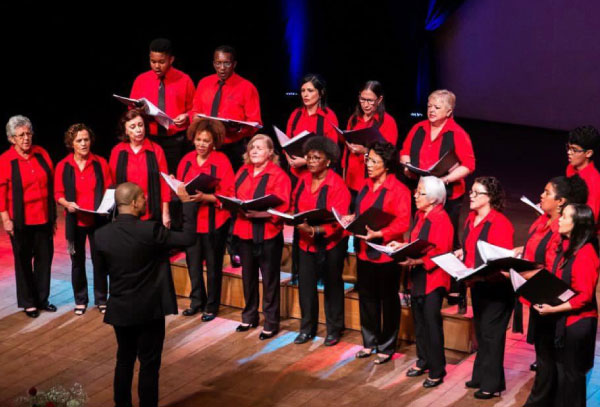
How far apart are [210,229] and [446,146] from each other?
1724 millimetres

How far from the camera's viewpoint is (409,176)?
5.93 meters

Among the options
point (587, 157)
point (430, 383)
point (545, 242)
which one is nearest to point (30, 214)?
point (430, 383)

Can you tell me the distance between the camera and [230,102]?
6699mm

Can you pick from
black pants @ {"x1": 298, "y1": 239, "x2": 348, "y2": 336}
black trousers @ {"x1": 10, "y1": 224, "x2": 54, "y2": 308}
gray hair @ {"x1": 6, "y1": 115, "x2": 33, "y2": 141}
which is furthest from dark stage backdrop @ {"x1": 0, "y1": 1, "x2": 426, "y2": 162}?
black pants @ {"x1": 298, "y1": 239, "x2": 348, "y2": 336}

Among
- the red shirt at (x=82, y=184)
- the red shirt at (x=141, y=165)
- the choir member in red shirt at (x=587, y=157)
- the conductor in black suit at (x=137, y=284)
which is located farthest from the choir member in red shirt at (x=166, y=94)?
the choir member in red shirt at (x=587, y=157)

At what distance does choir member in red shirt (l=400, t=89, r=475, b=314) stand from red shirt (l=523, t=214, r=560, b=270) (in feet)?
2.96

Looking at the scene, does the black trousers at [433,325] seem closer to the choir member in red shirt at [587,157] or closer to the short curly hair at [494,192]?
the short curly hair at [494,192]

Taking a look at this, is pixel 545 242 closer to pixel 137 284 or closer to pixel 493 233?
pixel 493 233

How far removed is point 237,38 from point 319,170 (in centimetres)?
757

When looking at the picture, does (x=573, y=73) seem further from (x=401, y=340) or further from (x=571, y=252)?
(x=571, y=252)

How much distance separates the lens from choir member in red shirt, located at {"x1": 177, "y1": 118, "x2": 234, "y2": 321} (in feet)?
20.4

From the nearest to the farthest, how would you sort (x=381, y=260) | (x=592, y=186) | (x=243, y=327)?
(x=592, y=186) → (x=381, y=260) → (x=243, y=327)

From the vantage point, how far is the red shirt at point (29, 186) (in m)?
6.31

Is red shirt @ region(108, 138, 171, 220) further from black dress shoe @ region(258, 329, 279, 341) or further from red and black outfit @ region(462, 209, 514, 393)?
red and black outfit @ region(462, 209, 514, 393)
